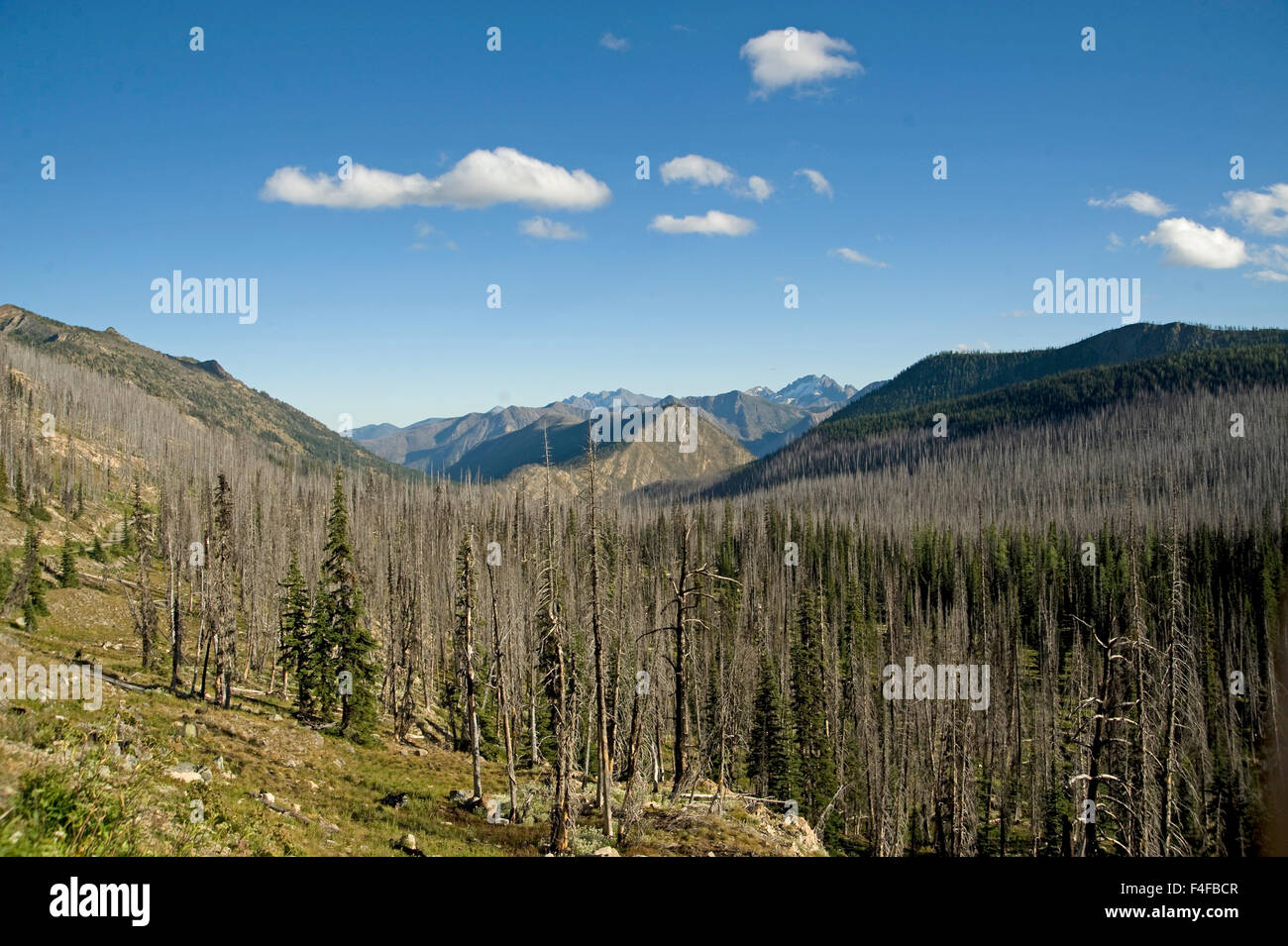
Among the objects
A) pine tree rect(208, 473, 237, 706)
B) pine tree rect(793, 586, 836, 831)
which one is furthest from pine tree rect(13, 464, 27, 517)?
pine tree rect(793, 586, 836, 831)

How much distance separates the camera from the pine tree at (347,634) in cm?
4275

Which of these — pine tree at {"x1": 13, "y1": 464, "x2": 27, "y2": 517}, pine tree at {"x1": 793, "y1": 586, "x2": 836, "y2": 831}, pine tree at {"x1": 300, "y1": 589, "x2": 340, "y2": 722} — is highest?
pine tree at {"x1": 13, "y1": 464, "x2": 27, "y2": 517}

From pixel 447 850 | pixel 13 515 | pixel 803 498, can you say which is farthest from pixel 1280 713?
pixel 13 515

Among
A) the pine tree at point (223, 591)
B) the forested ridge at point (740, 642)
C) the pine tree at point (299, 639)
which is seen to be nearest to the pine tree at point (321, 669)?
the pine tree at point (299, 639)

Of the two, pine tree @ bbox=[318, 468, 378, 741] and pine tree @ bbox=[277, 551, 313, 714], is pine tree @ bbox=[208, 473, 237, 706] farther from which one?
pine tree @ bbox=[318, 468, 378, 741]

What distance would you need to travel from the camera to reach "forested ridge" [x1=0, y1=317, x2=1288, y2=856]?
27.4m

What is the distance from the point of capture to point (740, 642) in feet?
208

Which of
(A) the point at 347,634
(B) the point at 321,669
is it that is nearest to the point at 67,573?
(B) the point at 321,669

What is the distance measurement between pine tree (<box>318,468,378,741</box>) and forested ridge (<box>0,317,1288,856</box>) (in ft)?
0.62

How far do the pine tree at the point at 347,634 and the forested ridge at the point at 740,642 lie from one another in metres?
0.19

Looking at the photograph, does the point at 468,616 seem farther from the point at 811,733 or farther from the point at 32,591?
the point at 32,591

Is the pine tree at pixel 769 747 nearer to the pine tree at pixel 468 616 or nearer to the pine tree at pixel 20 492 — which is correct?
the pine tree at pixel 468 616

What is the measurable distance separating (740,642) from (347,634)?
113 feet
